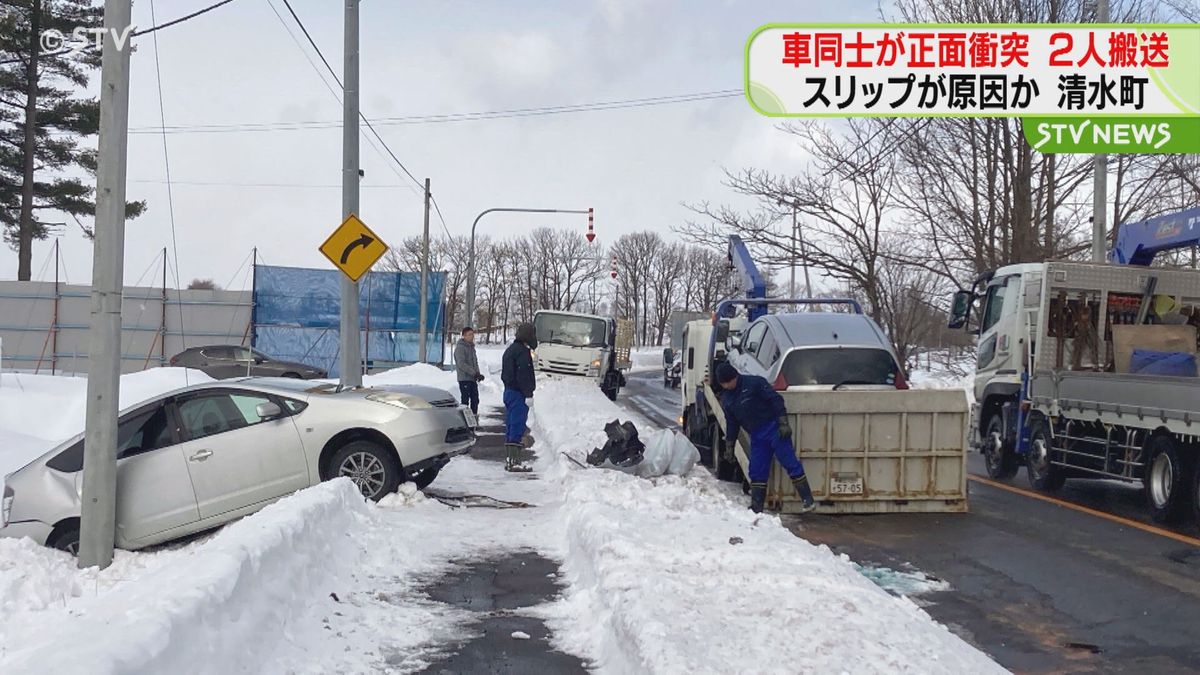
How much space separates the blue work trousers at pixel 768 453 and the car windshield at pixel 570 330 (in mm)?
22226

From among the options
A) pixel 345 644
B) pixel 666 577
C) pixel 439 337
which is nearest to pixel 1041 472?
pixel 666 577

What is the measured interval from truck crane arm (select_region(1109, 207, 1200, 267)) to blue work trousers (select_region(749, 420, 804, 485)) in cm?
644

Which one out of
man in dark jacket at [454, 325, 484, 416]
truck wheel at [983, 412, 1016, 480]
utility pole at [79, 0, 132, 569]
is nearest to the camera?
utility pole at [79, 0, 132, 569]

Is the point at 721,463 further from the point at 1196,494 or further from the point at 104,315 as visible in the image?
the point at 104,315

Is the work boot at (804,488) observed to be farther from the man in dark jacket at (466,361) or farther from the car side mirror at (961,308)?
the man in dark jacket at (466,361)

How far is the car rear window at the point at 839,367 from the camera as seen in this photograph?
1210 centimetres

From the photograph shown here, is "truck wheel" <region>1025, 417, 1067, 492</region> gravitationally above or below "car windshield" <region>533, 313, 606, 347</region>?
below

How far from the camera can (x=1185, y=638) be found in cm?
614

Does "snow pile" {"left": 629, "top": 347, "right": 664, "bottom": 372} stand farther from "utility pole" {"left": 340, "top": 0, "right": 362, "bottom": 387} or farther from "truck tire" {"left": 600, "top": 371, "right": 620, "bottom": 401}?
"utility pole" {"left": 340, "top": 0, "right": 362, "bottom": 387}

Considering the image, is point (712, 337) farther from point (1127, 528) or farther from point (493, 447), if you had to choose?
point (1127, 528)

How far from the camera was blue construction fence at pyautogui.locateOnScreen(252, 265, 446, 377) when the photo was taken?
33875 millimetres

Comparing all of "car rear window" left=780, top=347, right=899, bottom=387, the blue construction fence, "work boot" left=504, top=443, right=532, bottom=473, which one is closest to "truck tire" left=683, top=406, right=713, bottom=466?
"car rear window" left=780, top=347, right=899, bottom=387

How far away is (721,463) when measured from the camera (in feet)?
42.4

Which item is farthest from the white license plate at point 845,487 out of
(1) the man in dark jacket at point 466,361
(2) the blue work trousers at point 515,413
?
(1) the man in dark jacket at point 466,361
